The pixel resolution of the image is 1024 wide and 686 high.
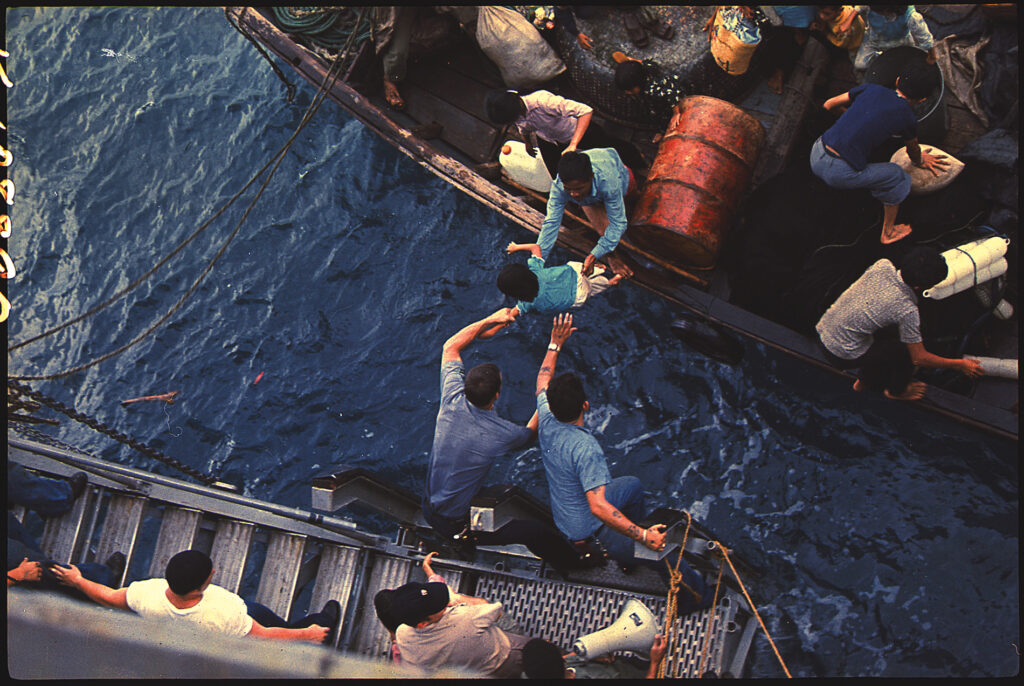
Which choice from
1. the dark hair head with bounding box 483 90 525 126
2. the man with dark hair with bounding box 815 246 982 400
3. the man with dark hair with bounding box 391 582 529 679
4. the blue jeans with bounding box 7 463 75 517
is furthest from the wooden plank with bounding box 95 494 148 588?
the man with dark hair with bounding box 815 246 982 400

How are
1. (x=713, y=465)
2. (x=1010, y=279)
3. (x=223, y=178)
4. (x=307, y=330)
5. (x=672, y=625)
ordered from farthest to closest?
(x=223, y=178) → (x=307, y=330) → (x=713, y=465) → (x=1010, y=279) → (x=672, y=625)

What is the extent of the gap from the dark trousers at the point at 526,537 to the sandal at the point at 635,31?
4848mm

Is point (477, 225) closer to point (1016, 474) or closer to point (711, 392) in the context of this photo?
point (711, 392)

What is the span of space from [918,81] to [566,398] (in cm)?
345

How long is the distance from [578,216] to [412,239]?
2.45 m

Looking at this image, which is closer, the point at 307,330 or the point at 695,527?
the point at 695,527

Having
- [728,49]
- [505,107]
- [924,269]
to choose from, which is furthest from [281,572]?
[728,49]

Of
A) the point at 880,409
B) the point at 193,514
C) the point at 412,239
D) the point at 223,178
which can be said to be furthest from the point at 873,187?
the point at 223,178

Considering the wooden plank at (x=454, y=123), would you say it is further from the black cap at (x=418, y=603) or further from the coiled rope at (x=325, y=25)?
the black cap at (x=418, y=603)

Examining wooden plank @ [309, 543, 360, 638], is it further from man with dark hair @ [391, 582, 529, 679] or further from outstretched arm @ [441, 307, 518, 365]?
outstretched arm @ [441, 307, 518, 365]

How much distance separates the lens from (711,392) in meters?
7.31

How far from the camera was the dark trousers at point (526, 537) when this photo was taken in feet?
18.1

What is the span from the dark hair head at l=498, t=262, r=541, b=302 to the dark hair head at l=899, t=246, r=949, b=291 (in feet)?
8.88

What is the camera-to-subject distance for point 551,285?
632 cm
